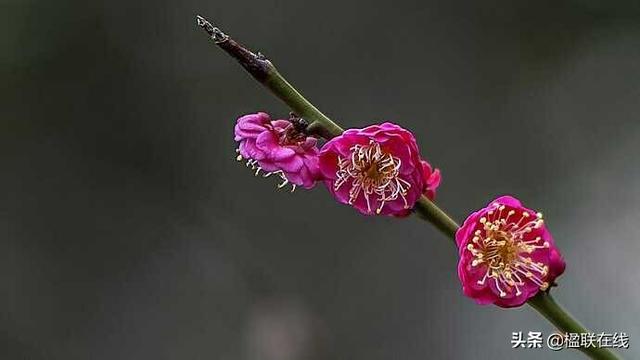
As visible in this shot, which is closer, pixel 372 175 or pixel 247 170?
pixel 372 175

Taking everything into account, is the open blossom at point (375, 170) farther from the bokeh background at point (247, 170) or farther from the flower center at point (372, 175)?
the bokeh background at point (247, 170)

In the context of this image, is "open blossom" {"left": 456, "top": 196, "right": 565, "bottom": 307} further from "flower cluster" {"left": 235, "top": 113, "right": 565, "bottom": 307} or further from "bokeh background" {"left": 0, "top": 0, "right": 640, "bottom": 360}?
"bokeh background" {"left": 0, "top": 0, "right": 640, "bottom": 360}

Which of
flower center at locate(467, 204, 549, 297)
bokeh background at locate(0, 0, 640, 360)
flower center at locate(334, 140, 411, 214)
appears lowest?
bokeh background at locate(0, 0, 640, 360)

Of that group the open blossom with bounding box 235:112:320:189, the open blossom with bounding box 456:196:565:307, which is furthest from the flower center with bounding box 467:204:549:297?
the open blossom with bounding box 235:112:320:189

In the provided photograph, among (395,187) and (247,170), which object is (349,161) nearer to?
(395,187)

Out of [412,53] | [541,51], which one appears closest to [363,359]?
[412,53]

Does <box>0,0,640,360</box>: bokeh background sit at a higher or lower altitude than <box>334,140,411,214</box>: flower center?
lower

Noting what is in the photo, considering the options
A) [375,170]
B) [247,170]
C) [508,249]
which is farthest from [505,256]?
[247,170]
